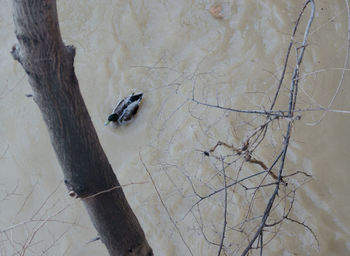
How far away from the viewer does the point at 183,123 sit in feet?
13.9

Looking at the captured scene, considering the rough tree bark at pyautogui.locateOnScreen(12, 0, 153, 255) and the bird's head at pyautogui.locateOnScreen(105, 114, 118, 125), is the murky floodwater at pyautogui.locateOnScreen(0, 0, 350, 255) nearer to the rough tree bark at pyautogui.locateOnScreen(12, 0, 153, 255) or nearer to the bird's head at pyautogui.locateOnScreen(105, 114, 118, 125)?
the bird's head at pyautogui.locateOnScreen(105, 114, 118, 125)

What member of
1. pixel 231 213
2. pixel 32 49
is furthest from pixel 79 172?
pixel 231 213

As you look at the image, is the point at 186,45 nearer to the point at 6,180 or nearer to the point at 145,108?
the point at 145,108

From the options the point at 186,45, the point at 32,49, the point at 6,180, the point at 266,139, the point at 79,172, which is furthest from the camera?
the point at 186,45

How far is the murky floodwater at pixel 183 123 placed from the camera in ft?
12.4

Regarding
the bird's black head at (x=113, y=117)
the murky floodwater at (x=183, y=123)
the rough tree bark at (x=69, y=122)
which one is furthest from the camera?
the bird's black head at (x=113, y=117)

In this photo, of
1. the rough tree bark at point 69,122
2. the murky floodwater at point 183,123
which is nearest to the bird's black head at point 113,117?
A: the murky floodwater at point 183,123

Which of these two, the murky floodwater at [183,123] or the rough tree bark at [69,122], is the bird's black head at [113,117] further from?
the rough tree bark at [69,122]

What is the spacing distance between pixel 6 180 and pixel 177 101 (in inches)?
73.8

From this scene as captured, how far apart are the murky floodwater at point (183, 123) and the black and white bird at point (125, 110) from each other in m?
0.12

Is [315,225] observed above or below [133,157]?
below

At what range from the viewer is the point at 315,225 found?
3.70 meters

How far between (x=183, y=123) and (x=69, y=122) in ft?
7.34

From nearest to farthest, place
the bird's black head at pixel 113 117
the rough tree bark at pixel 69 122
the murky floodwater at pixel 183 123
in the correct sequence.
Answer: the rough tree bark at pixel 69 122 < the murky floodwater at pixel 183 123 < the bird's black head at pixel 113 117
